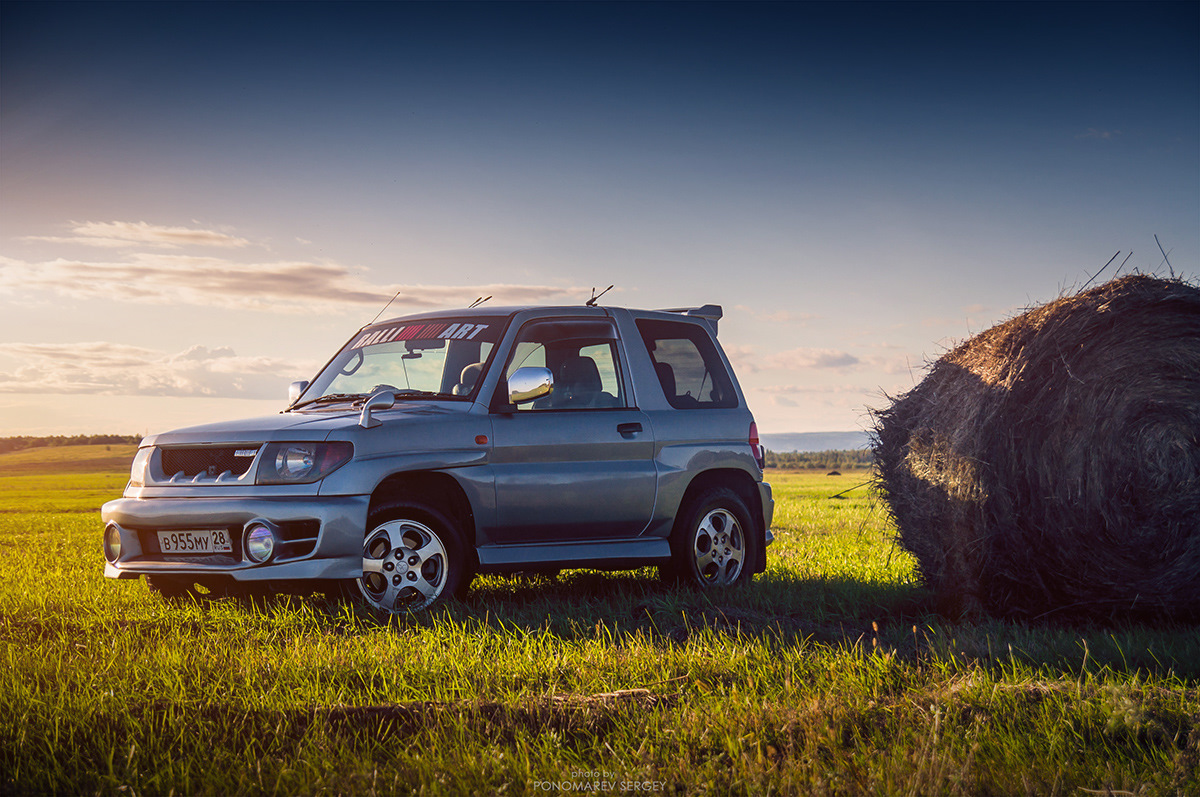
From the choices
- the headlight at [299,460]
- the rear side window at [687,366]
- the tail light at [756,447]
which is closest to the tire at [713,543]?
the tail light at [756,447]

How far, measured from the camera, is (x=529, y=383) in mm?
6562

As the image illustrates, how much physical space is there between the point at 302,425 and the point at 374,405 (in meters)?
0.46

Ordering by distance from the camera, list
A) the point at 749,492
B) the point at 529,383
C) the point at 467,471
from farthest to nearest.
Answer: the point at 749,492, the point at 467,471, the point at 529,383

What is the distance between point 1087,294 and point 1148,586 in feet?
6.04

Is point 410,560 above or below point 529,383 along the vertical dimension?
below

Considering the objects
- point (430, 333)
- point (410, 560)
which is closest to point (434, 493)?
point (410, 560)

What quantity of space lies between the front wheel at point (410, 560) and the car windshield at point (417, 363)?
37.9 inches

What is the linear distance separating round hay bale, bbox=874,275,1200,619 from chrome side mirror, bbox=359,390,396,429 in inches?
139

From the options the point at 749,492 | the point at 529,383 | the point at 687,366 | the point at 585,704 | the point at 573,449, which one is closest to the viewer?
the point at 585,704

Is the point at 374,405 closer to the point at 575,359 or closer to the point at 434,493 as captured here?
the point at 434,493

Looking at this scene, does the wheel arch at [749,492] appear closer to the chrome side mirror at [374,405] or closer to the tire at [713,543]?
the tire at [713,543]

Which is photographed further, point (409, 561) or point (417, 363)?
point (417, 363)

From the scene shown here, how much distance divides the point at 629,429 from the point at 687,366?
1.12 m

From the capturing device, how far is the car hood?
6.35 meters
